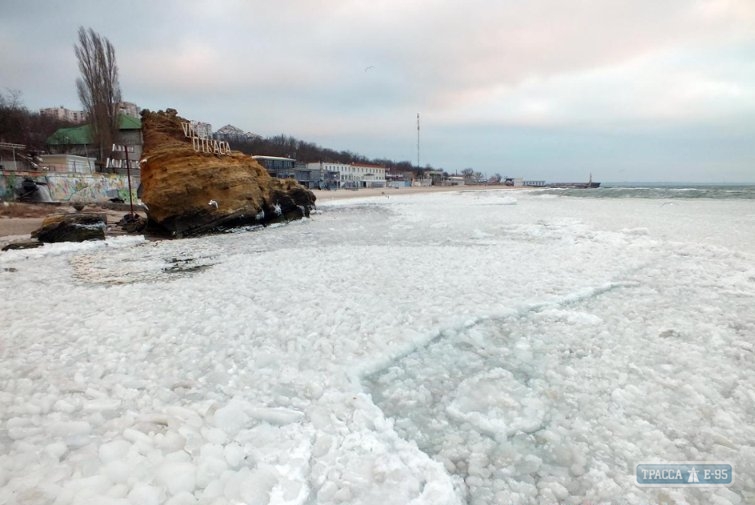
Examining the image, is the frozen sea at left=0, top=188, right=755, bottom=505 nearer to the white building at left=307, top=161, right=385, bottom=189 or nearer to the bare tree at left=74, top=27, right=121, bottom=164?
the bare tree at left=74, top=27, right=121, bottom=164

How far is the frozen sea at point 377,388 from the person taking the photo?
8.37 feet

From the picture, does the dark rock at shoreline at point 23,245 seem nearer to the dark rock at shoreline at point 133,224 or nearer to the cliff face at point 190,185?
the cliff face at point 190,185

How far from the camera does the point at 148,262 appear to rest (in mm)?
10539

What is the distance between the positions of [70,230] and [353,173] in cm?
11050

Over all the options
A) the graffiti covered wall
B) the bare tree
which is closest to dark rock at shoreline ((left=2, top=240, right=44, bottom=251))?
the graffiti covered wall

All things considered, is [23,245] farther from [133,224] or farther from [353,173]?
[353,173]

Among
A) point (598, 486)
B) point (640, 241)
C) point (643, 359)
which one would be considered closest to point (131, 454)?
point (598, 486)

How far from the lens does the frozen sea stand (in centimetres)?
255

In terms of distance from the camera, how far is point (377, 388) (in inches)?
149

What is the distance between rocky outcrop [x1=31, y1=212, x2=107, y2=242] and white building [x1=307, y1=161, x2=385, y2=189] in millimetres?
87151

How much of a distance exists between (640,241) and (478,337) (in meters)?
9.93

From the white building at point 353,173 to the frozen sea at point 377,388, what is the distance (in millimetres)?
96327

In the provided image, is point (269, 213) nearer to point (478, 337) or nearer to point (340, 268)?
point (340, 268)

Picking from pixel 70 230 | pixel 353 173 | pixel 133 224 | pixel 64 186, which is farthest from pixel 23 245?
pixel 353 173
